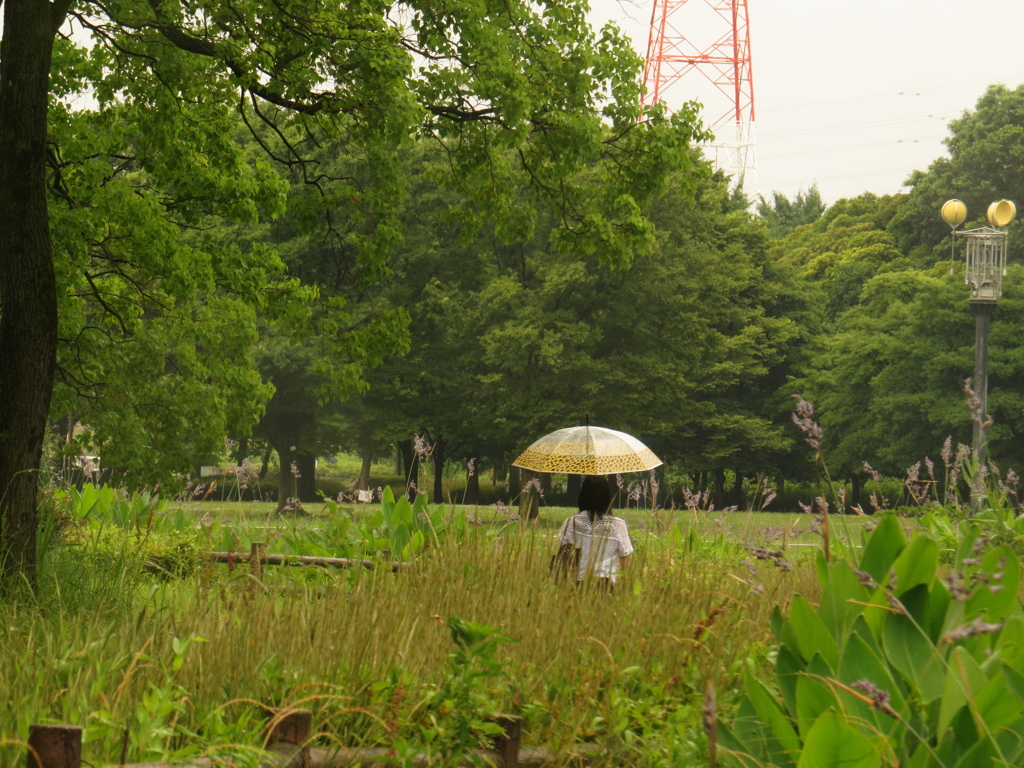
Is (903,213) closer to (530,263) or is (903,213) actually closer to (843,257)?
(843,257)

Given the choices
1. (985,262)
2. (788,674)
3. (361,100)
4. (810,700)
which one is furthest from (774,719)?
(985,262)

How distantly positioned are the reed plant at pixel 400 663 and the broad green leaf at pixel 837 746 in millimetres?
1202

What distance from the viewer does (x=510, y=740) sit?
3.86 m

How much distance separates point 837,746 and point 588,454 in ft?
19.1

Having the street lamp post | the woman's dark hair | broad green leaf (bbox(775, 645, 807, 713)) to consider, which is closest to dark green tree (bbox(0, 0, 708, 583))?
the woman's dark hair

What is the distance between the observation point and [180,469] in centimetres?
1212

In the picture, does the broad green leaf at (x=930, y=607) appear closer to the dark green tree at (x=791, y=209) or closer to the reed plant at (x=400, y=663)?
the reed plant at (x=400, y=663)

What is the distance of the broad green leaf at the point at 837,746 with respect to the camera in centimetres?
259

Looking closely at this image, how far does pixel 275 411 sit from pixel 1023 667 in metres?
31.3

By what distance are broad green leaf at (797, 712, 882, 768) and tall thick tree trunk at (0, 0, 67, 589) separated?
17.0 feet

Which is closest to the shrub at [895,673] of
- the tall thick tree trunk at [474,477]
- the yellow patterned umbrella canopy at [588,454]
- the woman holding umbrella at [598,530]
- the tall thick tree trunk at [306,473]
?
the woman holding umbrella at [598,530]

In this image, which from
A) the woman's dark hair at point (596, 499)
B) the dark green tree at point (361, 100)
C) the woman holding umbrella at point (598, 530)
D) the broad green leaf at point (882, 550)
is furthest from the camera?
the dark green tree at point (361, 100)

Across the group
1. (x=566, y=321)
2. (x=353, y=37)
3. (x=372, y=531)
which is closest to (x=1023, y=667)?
(x=372, y=531)

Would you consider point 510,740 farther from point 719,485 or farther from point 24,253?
point 719,485
